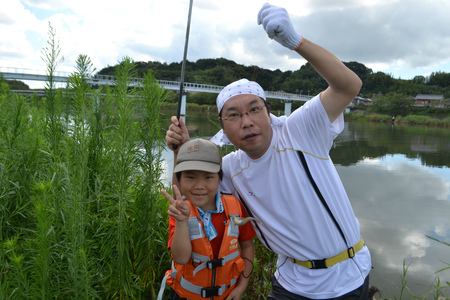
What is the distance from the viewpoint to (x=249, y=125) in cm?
191

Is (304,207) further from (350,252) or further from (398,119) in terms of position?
(398,119)

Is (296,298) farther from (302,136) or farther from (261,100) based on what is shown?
(261,100)

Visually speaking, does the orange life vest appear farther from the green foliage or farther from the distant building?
the distant building

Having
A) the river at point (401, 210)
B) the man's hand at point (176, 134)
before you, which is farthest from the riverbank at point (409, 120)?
the man's hand at point (176, 134)

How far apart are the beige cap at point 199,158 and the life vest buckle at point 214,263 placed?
55cm

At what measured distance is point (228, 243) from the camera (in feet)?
6.27

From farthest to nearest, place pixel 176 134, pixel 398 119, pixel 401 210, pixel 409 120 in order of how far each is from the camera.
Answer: pixel 398 119 < pixel 409 120 < pixel 401 210 < pixel 176 134

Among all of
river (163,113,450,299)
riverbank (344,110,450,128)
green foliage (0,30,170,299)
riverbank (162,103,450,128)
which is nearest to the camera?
green foliage (0,30,170,299)

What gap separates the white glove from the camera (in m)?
1.75

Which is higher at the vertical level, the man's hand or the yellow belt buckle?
the man's hand

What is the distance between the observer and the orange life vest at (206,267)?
6.14 feet

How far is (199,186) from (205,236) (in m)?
0.31

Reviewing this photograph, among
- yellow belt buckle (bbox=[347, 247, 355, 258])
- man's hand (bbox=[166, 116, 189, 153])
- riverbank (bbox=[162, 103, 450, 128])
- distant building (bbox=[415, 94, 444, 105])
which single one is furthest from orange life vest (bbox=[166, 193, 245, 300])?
distant building (bbox=[415, 94, 444, 105])

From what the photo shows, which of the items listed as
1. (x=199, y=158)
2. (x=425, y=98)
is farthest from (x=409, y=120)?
(x=199, y=158)
